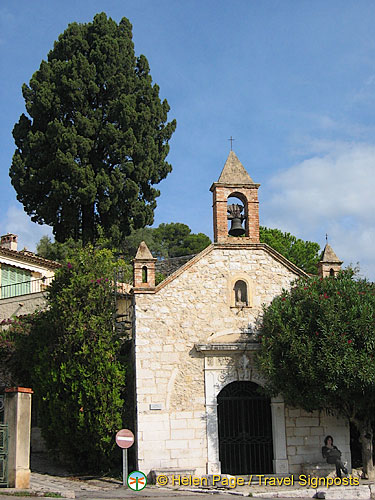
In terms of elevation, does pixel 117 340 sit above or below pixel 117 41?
below

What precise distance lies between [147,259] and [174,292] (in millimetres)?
1228

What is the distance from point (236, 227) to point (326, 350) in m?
4.90

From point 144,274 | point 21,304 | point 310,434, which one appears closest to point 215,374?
point 310,434

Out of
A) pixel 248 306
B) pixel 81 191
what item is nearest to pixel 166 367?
pixel 248 306

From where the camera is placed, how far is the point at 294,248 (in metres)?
38.5

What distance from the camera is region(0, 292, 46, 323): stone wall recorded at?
26281 millimetres

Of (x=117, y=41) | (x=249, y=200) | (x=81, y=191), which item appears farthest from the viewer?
(x=117, y=41)

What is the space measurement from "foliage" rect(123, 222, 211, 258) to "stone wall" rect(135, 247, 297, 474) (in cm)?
2697

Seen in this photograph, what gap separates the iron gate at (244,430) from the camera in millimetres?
17125

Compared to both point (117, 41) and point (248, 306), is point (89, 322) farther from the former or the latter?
point (117, 41)

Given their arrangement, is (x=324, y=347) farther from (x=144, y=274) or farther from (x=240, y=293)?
(x=144, y=274)

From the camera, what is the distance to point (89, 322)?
17.7 meters

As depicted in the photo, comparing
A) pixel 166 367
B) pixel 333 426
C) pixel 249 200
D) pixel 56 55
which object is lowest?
pixel 333 426

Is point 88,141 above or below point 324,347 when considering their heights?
above
